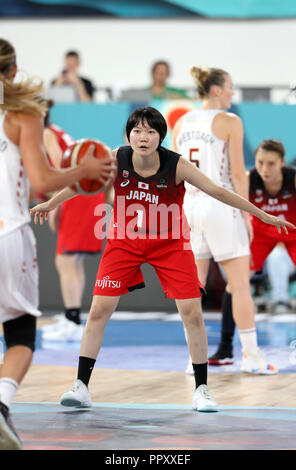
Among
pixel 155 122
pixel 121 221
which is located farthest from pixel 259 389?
pixel 155 122

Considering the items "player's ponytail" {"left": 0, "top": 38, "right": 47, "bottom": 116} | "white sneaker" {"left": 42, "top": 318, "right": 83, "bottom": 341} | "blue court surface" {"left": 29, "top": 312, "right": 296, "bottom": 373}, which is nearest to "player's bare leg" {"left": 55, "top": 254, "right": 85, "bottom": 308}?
"white sneaker" {"left": 42, "top": 318, "right": 83, "bottom": 341}

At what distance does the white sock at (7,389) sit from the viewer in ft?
11.8

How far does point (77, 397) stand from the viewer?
16.0ft

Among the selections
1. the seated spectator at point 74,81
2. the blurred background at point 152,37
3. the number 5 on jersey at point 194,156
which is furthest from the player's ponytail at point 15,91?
the blurred background at point 152,37

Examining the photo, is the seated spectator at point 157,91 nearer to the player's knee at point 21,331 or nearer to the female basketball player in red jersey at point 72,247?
the female basketball player in red jersey at point 72,247

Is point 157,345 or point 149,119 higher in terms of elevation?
point 149,119

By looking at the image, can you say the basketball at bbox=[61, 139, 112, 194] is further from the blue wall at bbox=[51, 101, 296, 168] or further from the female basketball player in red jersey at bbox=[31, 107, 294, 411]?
the blue wall at bbox=[51, 101, 296, 168]

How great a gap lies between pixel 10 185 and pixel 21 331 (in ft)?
2.11

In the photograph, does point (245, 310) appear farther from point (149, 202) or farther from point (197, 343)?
point (149, 202)

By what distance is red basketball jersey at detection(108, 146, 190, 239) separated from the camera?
4.90 meters

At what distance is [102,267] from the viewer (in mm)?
5047

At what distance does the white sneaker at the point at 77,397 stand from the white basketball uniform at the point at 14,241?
1.26 meters

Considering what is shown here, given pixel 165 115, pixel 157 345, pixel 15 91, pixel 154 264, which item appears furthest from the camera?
pixel 165 115

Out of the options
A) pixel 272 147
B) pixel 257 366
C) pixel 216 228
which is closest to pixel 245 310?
pixel 257 366
